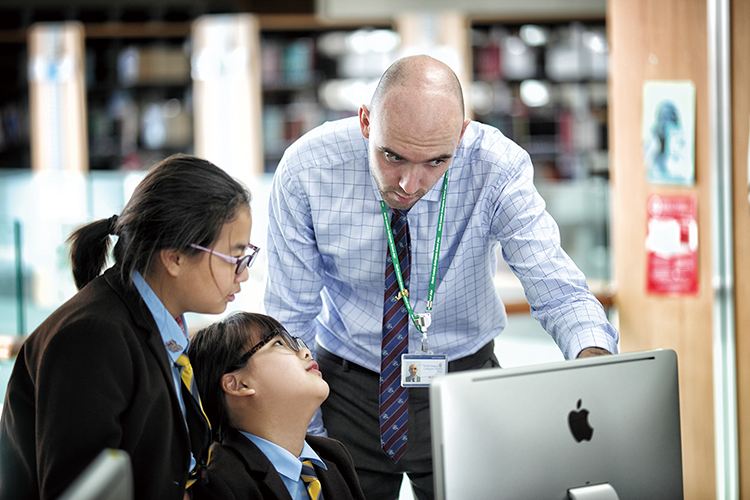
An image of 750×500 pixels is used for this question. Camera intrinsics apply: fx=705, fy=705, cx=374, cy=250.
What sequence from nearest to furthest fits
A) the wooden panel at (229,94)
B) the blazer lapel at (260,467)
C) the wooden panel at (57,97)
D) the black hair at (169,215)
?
the black hair at (169,215), the blazer lapel at (260,467), the wooden panel at (229,94), the wooden panel at (57,97)

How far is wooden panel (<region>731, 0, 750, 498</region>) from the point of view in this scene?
252 cm

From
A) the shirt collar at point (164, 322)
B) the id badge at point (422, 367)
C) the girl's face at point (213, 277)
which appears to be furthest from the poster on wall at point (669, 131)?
the shirt collar at point (164, 322)

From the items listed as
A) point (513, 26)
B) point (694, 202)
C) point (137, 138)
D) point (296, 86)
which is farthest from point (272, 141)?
point (694, 202)

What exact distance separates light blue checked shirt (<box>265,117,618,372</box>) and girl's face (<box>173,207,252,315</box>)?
381 millimetres

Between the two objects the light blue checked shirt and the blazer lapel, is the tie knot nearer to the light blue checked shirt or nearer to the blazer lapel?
the blazer lapel

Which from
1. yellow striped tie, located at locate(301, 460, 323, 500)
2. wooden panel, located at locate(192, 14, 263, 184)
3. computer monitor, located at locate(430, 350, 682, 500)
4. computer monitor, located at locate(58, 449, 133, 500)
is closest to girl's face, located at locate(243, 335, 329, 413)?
yellow striped tie, located at locate(301, 460, 323, 500)

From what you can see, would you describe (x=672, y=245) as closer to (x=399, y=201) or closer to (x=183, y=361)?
(x=399, y=201)

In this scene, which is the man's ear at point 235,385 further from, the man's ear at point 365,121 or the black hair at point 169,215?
the man's ear at point 365,121

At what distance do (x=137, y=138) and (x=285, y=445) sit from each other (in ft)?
18.8

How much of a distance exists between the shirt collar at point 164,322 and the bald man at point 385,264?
44 cm

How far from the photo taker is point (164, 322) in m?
1.24

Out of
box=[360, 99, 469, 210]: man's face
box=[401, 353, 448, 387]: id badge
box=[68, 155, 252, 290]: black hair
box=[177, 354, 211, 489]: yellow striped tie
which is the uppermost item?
box=[360, 99, 469, 210]: man's face

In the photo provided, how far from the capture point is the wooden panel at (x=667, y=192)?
8.95ft

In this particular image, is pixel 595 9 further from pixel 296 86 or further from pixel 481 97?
pixel 296 86
